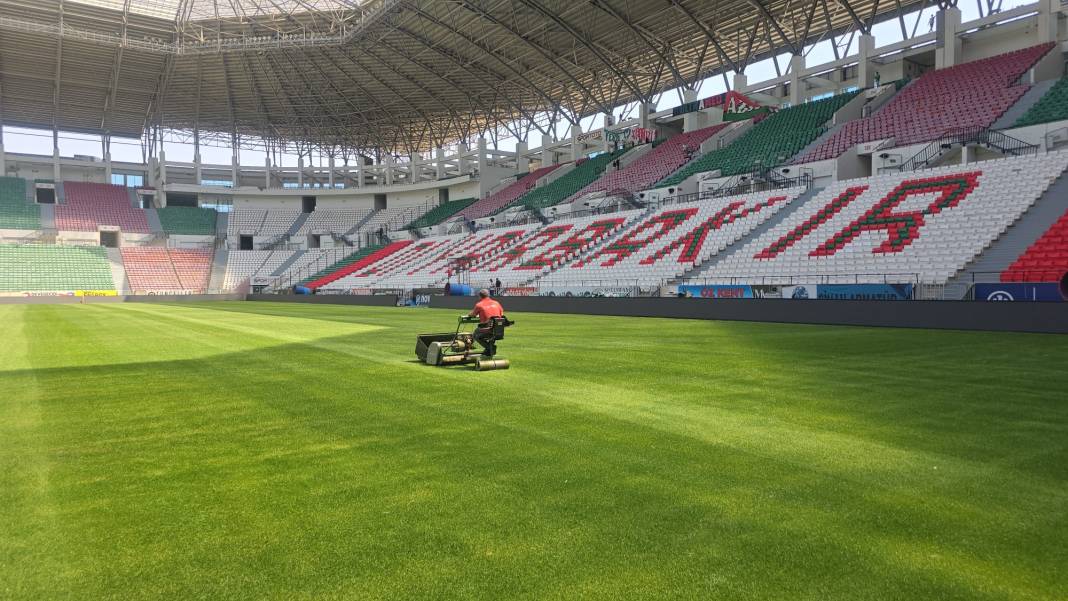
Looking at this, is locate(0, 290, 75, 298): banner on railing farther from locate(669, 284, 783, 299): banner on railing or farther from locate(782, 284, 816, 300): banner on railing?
locate(782, 284, 816, 300): banner on railing

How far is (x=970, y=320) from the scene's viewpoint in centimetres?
1667

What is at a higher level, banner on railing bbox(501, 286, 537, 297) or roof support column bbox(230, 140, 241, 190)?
roof support column bbox(230, 140, 241, 190)

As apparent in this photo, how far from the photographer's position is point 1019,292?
58.3 ft

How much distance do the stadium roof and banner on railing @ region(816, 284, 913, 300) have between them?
2639 centimetres

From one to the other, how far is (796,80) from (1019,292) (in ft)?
104

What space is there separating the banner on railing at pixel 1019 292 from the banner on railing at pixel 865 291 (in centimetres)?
200

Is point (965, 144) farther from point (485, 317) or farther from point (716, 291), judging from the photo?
point (485, 317)

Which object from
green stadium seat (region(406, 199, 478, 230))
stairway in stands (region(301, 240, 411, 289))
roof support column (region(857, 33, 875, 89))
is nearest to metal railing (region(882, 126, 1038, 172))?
roof support column (region(857, 33, 875, 89))

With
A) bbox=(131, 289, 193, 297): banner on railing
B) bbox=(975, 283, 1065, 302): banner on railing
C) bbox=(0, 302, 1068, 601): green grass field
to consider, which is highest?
bbox=(131, 289, 193, 297): banner on railing

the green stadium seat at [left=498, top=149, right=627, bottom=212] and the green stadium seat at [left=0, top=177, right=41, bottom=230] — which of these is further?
the green stadium seat at [left=0, top=177, right=41, bottom=230]

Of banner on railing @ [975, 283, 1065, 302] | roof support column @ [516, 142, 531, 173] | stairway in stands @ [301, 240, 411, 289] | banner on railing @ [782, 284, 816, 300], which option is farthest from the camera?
roof support column @ [516, 142, 531, 173]

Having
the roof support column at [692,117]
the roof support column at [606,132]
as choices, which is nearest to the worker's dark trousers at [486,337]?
the roof support column at [692,117]

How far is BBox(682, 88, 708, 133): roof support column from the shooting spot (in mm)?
51938

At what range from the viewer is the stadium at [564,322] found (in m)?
3.34
